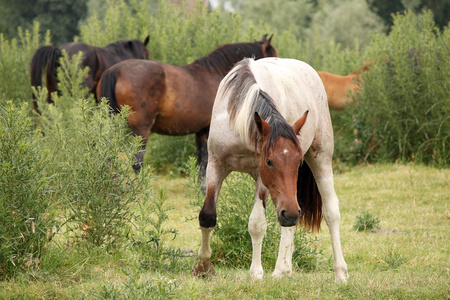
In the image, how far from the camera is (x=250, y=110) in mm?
3787

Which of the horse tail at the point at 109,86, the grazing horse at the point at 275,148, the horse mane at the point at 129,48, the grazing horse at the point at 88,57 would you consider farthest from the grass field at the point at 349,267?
the horse mane at the point at 129,48

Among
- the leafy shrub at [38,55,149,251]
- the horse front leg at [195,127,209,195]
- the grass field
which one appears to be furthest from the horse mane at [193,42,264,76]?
the leafy shrub at [38,55,149,251]

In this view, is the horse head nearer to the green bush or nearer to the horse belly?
the horse belly

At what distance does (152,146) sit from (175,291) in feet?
24.8

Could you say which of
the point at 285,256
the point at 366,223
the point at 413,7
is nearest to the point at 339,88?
the point at 366,223

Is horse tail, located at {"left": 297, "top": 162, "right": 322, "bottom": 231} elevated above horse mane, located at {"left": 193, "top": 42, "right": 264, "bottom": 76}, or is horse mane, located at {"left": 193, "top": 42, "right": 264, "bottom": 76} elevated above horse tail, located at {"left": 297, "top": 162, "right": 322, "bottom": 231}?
horse mane, located at {"left": 193, "top": 42, "right": 264, "bottom": 76}

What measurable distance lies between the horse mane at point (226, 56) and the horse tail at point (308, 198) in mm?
4040

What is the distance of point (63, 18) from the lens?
26.7m

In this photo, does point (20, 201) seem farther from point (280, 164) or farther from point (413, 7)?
point (413, 7)

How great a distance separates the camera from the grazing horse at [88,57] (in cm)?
925

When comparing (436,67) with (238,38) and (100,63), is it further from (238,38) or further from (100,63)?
(100,63)

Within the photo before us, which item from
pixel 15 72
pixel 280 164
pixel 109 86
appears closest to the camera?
pixel 280 164

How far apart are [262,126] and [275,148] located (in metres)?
0.18

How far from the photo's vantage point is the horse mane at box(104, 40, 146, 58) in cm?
1017
